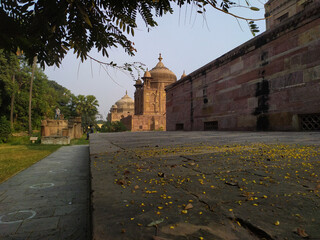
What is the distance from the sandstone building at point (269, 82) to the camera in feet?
16.5

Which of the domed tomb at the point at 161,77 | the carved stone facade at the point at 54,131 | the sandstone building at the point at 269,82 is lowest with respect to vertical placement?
the carved stone facade at the point at 54,131

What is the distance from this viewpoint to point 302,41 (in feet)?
17.2

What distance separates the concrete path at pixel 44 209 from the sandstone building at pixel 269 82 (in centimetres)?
493

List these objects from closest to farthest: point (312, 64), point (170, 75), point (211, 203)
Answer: point (211, 203), point (312, 64), point (170, 75)

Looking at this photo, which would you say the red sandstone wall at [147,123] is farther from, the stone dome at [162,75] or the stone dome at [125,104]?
the stone dome at [125,104]

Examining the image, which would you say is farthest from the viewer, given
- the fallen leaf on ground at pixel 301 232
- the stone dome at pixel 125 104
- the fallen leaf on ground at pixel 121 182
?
the stone dome at pixel 125 104

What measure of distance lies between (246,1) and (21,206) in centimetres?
301

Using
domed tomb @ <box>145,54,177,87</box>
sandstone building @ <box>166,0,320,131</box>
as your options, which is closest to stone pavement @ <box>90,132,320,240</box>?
sandstone building @ <box>166,0,320,131</box>

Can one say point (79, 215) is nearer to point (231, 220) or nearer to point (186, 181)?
point (186, 181)

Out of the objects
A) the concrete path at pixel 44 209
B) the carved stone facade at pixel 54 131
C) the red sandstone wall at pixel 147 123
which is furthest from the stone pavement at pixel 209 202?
the red sandstone wall at pixel 147 123

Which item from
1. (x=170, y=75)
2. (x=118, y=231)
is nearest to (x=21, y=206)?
(x=118, y=231)

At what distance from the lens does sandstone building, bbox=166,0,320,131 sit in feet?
16.5

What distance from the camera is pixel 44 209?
224 centimetres

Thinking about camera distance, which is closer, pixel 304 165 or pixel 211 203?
pixel 211 203
